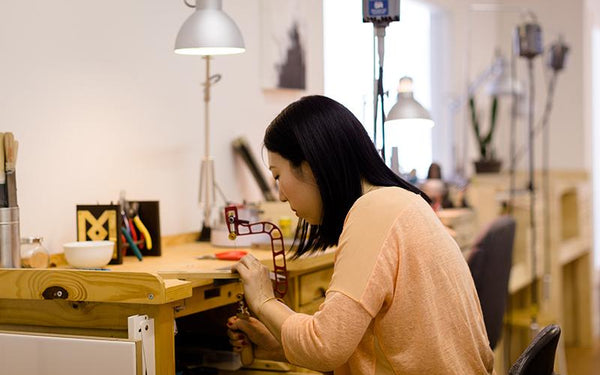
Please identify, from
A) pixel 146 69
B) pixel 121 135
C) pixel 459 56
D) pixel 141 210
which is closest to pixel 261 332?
pixel 141 210

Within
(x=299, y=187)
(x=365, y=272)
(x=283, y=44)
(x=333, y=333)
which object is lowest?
(x=333, y=333)

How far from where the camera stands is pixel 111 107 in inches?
99.0

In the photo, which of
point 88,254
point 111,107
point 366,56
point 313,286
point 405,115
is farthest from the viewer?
point 366,56

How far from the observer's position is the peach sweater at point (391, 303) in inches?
57.6

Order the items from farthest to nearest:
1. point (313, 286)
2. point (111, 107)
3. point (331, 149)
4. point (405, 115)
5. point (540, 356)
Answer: point (111, 107) < point (313, 286) < point (405, 115) < point (331, 149) < point (540, 356)

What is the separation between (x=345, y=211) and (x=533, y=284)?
253 cm

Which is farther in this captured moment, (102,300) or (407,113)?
(407,113)

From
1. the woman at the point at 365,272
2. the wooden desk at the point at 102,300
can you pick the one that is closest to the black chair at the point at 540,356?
the woman at the point at 365,272

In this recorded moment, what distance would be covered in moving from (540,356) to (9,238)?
1182 mm

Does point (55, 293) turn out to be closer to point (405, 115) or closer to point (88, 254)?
point (88, 254)

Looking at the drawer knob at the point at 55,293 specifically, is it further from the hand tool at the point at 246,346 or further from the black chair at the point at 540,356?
the black chair at the point at 540,356

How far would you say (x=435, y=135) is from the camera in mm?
5086

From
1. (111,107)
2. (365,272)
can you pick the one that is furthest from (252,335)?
(111,107)

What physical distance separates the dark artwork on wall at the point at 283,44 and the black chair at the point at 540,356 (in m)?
2.05
